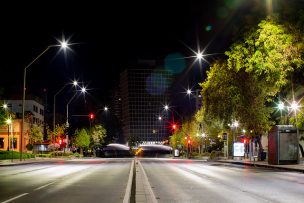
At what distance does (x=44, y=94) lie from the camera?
14575 centimetres

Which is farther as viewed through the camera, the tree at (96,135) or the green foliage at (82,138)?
the tree at (96,135)

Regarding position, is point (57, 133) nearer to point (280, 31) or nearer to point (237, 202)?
point (280, 31)

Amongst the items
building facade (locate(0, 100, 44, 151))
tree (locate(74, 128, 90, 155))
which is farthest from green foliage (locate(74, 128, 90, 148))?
building facade (locate(0, 100, 44, 151))

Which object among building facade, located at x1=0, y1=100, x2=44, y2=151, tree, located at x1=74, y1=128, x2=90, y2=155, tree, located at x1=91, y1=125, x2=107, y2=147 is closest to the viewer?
building facade, located at x1=0, y1=100, x2=44, y2=151

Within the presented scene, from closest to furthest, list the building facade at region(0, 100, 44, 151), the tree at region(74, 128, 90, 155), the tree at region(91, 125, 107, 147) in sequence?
the building facade at region(0, 100, 44, 151), the tree at region(74, 128, 90, 155), the tree at region(91, 125, 107, 147)

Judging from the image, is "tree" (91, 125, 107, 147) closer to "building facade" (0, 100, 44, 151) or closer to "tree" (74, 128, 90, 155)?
"tree" (74, 128, 90, 155)

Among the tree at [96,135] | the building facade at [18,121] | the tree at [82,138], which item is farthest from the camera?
the tree at [96,135]

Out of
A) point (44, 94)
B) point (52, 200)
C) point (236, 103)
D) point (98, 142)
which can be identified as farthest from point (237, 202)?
point (44, 94)

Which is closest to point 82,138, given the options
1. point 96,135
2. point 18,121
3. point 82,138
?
point 82,138

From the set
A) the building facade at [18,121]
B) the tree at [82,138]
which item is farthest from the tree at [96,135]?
the building facade at [18,121]

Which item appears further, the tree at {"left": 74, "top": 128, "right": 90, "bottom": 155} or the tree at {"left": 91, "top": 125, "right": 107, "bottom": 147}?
the tree at {"left": 91, "top": 125, "right": 107, "bottom": 147}

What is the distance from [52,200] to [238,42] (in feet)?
71.0

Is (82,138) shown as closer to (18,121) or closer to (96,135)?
(96,135)

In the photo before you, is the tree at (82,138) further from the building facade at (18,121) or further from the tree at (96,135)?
the building facade at (18,121)
